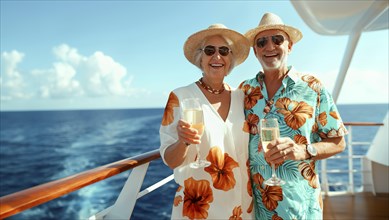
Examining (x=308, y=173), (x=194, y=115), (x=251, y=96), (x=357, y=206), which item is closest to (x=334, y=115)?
(x=308, y=173)

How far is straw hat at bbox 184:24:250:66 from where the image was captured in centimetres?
143

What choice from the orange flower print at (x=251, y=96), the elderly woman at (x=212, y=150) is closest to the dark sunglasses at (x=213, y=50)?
the elderly woman at (x=212, y=150)

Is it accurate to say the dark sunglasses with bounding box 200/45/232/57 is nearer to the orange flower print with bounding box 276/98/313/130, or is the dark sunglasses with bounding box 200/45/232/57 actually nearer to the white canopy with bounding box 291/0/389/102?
the orange flower print with bounding box 276/98/313/130

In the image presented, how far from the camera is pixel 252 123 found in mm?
1392

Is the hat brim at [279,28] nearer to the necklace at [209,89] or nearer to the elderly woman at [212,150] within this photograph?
the elderly woman at [212,150]

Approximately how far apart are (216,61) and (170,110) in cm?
38

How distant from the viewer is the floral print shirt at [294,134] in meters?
1.27

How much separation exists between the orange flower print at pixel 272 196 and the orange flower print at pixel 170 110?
1.99ft

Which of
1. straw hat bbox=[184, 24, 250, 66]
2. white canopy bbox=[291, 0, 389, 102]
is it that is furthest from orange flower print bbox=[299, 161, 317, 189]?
white canopy bbox=[291, 0, 389, 102]

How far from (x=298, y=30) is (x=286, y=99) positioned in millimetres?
476

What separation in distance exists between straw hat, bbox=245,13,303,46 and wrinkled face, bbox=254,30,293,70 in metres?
0.03

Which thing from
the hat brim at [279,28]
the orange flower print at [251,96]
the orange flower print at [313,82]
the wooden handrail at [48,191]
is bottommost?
the wooden handrail at [48,191]

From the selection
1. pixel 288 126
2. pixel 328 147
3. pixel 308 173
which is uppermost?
pixel 288 126

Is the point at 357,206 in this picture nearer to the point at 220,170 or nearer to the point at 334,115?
the point at 334,115
